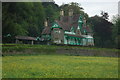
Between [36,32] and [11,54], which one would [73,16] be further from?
[11,54]

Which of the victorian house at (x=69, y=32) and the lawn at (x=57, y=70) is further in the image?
the victorian house at (x=69, y=32)

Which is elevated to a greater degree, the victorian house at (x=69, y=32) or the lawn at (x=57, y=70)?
the victorian house at (x=69, y=32)

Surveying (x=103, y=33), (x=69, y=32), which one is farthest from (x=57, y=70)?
(x=103, y=33)

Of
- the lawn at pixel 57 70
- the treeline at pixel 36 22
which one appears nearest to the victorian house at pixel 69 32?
the treeline at pixel 36 22

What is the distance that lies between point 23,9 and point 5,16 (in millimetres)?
3356

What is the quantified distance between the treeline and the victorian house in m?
2.98

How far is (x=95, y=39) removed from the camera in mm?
65000

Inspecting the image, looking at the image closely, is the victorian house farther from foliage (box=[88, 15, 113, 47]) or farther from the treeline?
the treeline

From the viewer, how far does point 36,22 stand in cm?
4394

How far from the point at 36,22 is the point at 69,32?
12179 millimetres

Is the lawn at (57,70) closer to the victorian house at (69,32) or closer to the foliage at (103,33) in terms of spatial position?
the victorian house at (69,32)

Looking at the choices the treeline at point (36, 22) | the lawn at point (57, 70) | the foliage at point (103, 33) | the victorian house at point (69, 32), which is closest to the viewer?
the lawn at point (57, 70)

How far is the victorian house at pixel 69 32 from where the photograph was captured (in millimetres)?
51312

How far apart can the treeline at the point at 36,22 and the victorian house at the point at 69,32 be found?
2.98m
